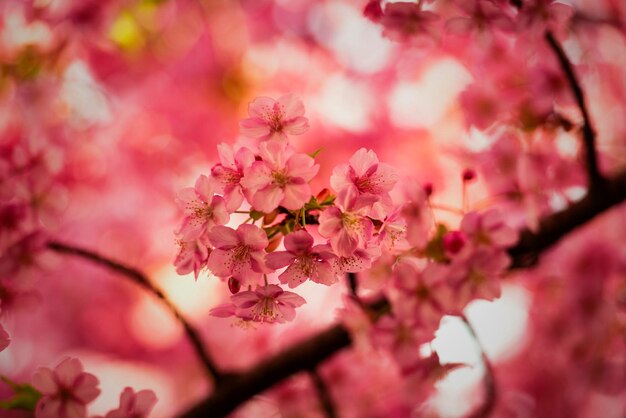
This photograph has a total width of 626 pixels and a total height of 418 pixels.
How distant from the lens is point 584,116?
1144 millimetres

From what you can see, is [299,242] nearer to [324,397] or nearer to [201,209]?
[201,209]

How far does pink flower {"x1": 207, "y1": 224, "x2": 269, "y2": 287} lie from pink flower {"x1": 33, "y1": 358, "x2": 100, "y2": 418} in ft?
1.19

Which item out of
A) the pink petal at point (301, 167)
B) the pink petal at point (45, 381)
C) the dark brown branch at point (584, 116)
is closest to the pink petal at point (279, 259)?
the pink petal at point (301, 167)

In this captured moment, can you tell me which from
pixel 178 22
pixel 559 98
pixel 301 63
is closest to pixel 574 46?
pixel 559 98

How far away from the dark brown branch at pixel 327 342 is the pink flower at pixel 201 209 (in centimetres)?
52

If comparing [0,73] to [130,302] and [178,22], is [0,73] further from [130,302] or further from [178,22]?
[130,302]

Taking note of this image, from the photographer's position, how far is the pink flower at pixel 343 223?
786 mm

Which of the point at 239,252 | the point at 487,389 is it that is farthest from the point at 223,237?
the point at 487,389

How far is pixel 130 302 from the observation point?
3.53 meters

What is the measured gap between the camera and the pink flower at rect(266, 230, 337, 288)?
79 centimetres

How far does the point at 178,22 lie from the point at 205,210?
7.27ft

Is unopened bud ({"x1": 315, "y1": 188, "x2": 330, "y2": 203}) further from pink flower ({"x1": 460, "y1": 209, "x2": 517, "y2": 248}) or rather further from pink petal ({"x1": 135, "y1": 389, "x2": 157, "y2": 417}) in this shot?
pink petal ({"x1": 135, "y1": 389, "x2": 157, "y2": 417})

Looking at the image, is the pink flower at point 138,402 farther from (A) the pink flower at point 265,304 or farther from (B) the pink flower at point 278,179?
(B) the pink flower at point 278,179

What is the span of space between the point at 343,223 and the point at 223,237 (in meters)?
0.16
